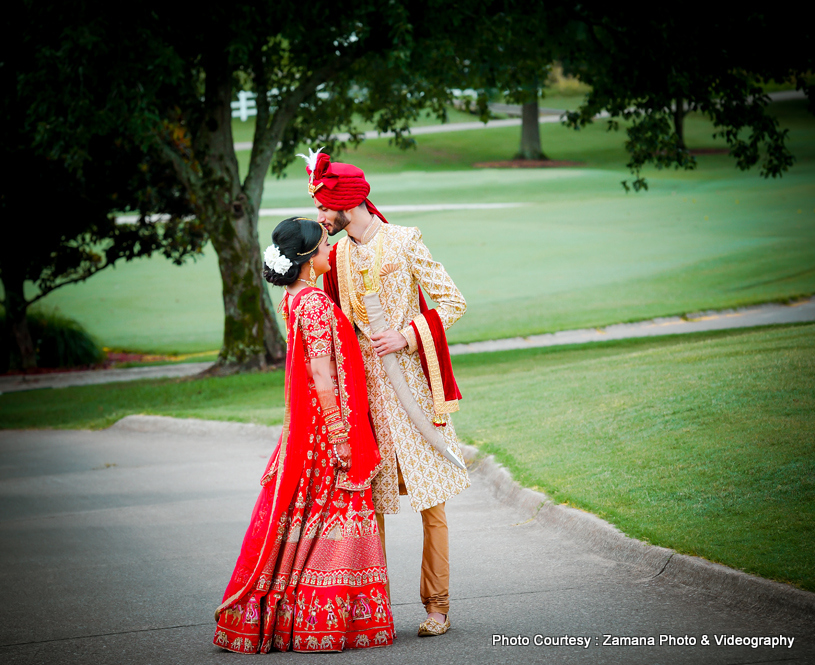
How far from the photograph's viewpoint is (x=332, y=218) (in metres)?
4.68

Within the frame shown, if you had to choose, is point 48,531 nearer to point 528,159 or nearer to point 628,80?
point 628,80

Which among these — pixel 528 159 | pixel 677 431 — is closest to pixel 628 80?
pixel 677 431

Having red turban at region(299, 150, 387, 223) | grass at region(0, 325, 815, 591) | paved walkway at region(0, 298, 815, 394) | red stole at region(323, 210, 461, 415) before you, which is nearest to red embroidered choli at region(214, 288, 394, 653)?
red stole at region(323, 210, 461, 415)

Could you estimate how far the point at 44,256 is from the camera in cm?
1975

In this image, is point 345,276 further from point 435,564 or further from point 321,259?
point 435,564

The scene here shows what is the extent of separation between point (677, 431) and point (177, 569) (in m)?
4.19

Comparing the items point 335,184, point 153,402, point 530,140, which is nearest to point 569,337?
point 153,402

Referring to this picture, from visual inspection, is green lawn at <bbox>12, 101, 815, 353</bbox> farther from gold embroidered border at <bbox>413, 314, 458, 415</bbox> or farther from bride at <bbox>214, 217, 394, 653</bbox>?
bride at <bbox>214, 217, 394, 653</bbox>

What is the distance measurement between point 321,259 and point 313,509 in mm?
1297

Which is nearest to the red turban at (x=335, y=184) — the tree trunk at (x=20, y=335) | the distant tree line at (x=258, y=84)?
the distant tree line at (x=258, y=84)

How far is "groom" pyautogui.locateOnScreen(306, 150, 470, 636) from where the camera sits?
181 inches

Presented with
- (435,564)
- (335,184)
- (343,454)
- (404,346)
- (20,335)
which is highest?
(335,184)

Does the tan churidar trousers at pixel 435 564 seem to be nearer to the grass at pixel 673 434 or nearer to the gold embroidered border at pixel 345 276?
the gold embroidered border at pixel 345 276

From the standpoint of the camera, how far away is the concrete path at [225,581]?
4.34 meters
